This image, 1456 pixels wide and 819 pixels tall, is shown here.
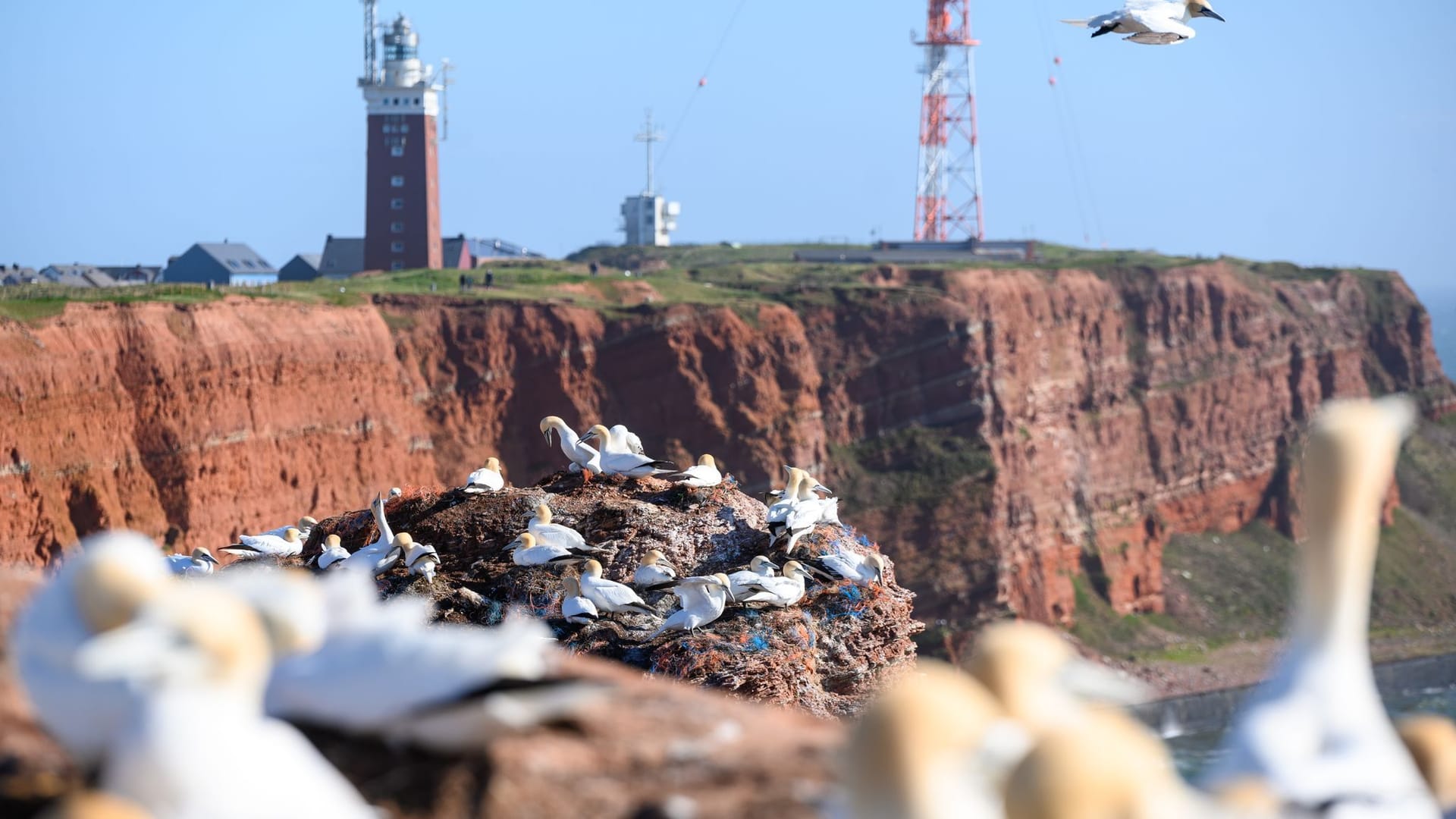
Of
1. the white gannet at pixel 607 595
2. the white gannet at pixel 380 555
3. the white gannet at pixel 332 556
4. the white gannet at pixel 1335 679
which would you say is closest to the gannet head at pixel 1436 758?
the white gannet at pixel 1335 679

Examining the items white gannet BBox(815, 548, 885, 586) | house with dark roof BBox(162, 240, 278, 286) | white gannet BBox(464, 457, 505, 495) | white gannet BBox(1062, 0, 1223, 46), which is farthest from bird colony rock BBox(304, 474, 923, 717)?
house with dark roof BBox(162, 240, 278, 286)

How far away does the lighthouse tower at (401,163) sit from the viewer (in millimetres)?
108875

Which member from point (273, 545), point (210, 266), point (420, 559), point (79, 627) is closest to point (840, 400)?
point (210, 266)

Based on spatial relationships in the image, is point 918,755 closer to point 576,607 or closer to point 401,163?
point 576,607

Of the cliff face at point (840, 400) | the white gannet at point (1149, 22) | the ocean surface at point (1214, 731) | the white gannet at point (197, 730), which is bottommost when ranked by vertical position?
the ocean surface at point (1214, 731)

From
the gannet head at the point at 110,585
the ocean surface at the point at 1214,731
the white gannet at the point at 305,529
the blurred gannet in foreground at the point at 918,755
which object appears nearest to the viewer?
the blurred gannet in foreground at the point at 918,755

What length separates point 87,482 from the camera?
4888 cm

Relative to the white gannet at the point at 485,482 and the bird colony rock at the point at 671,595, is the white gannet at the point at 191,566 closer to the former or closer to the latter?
the bird colony rock at the point at 671,595

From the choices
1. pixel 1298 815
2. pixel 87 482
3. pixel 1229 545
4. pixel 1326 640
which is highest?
pixel 1326 640

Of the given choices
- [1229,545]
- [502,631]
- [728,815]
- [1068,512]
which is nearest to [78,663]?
[502,631]

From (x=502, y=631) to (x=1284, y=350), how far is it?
103 metres

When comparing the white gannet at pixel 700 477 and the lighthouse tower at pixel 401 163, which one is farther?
the lighthouse tower at pixel 401 163

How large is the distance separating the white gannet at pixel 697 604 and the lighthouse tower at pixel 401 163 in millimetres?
93979

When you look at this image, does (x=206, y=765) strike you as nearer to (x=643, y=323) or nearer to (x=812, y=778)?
(x=812, y=778)
